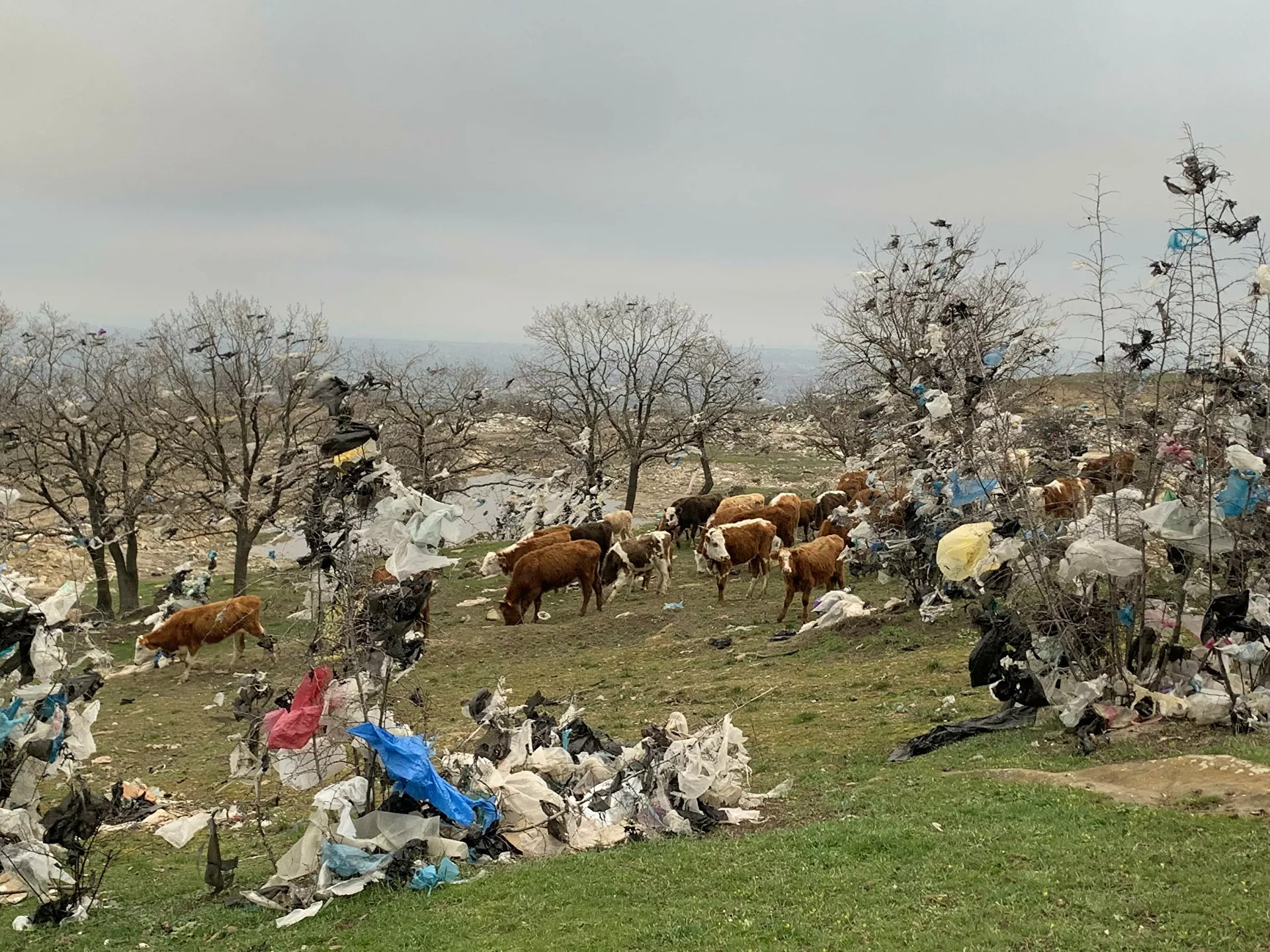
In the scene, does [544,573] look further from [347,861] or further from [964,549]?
[347,861]

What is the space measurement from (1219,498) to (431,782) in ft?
24.1

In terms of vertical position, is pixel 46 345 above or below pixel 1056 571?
above

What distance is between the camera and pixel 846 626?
1634 cm

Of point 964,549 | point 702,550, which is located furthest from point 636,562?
point 964,549

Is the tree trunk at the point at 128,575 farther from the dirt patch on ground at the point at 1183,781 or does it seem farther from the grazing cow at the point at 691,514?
the dirt patch on ground at the point at 1183,781

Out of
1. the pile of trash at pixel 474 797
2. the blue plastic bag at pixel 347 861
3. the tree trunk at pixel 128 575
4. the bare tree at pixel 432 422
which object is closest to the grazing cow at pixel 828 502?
the bare tree at pixel 432 422

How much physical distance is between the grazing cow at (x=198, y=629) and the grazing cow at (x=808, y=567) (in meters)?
9.71

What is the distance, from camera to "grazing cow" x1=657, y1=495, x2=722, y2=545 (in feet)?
91.3

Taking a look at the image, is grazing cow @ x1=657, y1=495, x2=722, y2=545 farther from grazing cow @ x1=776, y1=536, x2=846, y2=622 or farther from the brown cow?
grazing cow @ x1=776, y1=536, x2=846, y2=622

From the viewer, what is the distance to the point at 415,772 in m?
7.74

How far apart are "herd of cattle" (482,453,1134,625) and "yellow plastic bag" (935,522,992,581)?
569 centimetres

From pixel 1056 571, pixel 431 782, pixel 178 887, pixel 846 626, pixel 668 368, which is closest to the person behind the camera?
pixel 431 782

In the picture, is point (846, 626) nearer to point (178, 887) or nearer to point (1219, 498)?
point (1219, 498)

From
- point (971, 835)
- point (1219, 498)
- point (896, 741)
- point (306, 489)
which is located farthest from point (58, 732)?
point (1219, 498)
